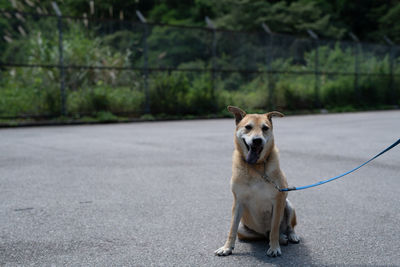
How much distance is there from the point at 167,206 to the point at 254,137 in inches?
79.2

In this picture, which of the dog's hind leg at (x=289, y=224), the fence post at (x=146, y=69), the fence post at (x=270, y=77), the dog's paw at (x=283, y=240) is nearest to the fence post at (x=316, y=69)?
the fence post at (x=270, y=77)

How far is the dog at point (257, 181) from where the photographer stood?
323 cm

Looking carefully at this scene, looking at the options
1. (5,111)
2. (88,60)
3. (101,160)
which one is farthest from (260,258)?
(88,60)

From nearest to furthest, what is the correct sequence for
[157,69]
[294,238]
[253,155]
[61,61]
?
[253,155] → [294,238] → [61,61] → [157,69]

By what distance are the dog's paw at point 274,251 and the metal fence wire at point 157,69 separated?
12.9 m

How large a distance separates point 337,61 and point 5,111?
16.2 meters

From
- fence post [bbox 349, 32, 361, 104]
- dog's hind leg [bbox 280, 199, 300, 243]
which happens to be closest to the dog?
dog's hind leg [bbox 280, 199, 300, 243]

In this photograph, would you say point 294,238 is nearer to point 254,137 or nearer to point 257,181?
point 257,181

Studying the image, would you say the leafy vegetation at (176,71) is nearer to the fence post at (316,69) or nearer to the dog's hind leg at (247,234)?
the fence post at (316,69)

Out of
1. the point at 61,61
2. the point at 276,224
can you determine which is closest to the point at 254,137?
the point at 276,224

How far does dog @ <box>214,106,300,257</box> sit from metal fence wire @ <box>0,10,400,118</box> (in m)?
12.6

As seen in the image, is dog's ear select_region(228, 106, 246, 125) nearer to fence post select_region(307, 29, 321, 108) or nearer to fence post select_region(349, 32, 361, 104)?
fence post select_region(307, 29, 321, 108)

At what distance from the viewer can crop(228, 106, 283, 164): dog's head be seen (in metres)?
3.12

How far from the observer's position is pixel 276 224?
3.28 metres
